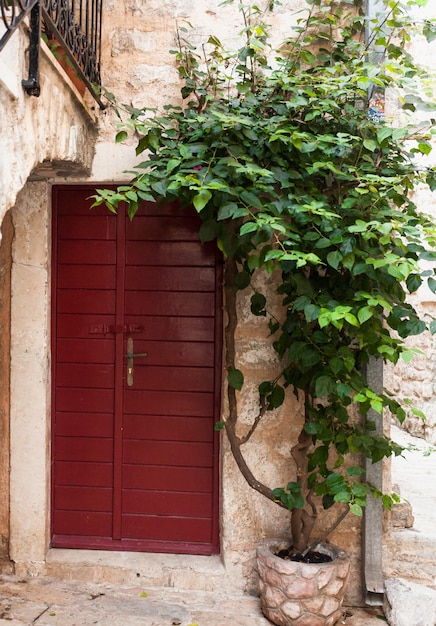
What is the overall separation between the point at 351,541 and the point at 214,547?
2.65 ft

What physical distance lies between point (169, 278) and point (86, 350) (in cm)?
67

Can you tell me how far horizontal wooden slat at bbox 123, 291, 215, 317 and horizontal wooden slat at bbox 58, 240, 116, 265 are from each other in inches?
10.2

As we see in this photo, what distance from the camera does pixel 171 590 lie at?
339 centimetres

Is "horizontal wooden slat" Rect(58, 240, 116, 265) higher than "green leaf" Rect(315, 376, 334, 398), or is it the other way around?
"horizontal wooden slat" Rect(58, 240, 116, 265)

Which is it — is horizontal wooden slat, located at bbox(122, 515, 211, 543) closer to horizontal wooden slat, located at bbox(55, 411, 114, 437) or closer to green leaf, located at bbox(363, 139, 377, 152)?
horizontal wooden slat, located at bbox(55, 411, 114, 437)

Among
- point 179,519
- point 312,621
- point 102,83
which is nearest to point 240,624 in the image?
point 312,621

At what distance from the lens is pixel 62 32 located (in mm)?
2641

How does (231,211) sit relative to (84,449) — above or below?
above

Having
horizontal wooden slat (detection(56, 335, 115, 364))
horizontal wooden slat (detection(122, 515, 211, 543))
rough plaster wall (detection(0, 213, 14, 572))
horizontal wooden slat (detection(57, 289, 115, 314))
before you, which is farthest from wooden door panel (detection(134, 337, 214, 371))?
horizontal wooden slat (detection(122, 515, 211, 543))

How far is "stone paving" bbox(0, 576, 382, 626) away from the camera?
3.06m

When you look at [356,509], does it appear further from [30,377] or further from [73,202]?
[73,202]

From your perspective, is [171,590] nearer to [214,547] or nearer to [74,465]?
[214,547]

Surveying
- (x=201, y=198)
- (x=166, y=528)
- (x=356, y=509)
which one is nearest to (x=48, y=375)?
(x=166, y=528)

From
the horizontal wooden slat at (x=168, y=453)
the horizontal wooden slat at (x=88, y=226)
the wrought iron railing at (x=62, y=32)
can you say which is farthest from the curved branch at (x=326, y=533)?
the wrought iron railing at (x=62, y=32)
